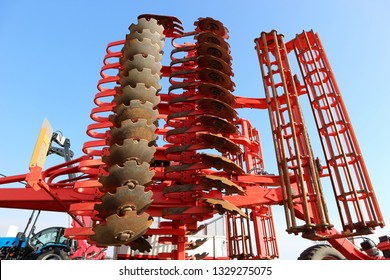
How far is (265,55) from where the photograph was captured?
7.66m

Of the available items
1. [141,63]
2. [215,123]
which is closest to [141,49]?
[141,63]

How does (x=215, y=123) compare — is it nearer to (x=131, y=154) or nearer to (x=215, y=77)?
(x=215, y=77)

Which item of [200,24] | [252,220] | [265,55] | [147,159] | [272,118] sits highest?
[200,24]

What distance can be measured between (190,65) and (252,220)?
459cm

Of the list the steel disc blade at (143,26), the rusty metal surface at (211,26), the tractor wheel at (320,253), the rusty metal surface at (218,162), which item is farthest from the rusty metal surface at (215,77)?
the tractor wheel at (320,253)

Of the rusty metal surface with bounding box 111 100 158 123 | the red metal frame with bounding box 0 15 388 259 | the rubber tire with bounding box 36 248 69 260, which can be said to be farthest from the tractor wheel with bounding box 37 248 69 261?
the rusty metal surface with bounding box 111 100 158 123

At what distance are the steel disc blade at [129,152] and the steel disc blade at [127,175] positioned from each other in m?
0.13

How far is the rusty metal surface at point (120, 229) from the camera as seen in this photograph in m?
3.87

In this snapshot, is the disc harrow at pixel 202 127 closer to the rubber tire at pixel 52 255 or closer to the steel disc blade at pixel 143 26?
the steel disc blade at pixel 143 26

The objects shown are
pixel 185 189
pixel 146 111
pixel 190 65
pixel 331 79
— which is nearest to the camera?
pixel 146 111

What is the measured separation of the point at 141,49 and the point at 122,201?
2831 mm

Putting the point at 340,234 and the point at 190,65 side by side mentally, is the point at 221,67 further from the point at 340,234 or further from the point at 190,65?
the point at 340,234

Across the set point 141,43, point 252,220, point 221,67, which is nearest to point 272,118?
point 221,67

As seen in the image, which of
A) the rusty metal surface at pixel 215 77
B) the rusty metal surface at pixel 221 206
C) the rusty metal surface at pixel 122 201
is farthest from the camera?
the rusty metal surface at pixel 215 77
